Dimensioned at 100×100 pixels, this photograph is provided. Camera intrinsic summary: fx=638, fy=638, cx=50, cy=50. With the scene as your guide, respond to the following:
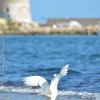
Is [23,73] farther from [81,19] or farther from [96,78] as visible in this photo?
[81,19]

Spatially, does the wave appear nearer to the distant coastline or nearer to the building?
A: the distant coastline

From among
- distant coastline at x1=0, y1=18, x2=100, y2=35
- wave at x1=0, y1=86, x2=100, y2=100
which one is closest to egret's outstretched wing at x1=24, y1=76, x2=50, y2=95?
wave at x1=0, y1=86, x2=100, y2=100

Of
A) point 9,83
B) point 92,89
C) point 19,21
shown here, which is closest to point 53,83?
point 92,89

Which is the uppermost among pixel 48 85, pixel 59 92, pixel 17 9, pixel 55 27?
pixel 48 85

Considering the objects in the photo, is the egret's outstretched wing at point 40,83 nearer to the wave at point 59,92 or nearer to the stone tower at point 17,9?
the wave at point 59,92

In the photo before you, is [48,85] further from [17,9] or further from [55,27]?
[55,27]

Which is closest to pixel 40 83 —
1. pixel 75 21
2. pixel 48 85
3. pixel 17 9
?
pixel 48 85

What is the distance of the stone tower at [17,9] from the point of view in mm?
79250

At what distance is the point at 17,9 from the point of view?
79.6 metres

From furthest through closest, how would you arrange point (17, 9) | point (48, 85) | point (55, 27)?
point (55, 27)
point (17, 9)
point (48, 85)

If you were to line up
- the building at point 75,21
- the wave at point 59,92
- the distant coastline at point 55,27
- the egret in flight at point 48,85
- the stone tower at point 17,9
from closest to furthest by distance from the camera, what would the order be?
the egret in flight at point 48,85, the wave at point 59,92, the stone tower at point 17,9, the distant coastline at point 55,27, the building at point 75,21

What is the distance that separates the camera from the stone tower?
260ft

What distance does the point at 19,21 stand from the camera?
82.6 metres

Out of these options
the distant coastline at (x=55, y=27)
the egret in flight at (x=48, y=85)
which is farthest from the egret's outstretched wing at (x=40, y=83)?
the distant coastline at (x=55, y=27)
